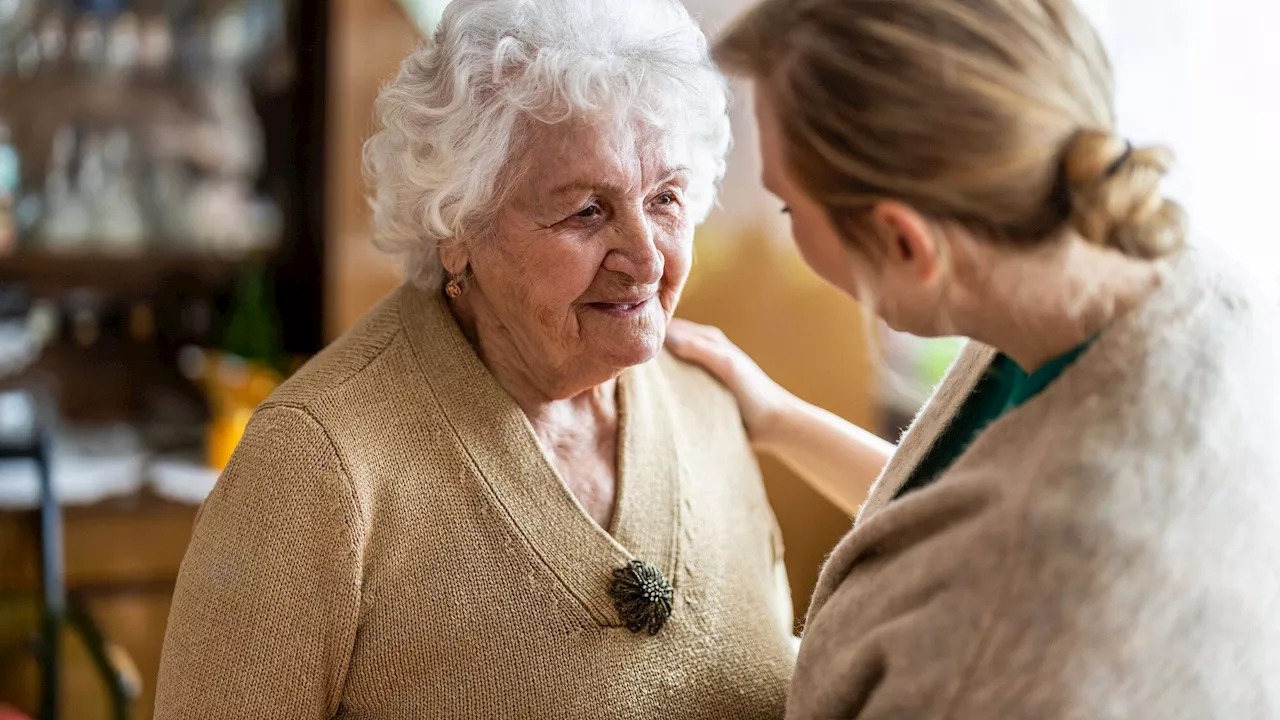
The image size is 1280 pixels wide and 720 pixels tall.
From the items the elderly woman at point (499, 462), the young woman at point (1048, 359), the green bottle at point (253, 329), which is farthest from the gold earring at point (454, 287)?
the green bottle at point (253, 329)

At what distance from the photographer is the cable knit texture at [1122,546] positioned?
2.52ft

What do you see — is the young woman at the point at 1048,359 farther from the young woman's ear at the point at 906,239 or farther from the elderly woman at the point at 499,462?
the elderly woman at the point at 499,462

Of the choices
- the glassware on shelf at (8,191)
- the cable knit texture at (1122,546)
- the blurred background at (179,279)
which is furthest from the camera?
the glassware on shelf at (8,191)

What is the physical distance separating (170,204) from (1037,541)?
309 centimetres

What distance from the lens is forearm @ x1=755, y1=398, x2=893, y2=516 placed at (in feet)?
4.96

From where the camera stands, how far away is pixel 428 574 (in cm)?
124

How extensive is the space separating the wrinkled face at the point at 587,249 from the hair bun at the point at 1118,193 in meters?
0.59

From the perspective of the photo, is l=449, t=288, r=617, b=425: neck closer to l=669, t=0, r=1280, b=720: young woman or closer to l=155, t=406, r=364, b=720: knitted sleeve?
l=155, t=406, r=364, b=720: knitted sleeve

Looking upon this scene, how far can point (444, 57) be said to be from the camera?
1299 mm

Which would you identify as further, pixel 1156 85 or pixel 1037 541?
pixel 1156 85

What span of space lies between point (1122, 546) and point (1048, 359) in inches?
6.7

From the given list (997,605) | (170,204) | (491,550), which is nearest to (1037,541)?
(997,605)

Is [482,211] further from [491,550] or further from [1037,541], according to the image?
[1037,541]

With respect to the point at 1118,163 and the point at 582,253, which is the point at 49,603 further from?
the point at 1118,163
